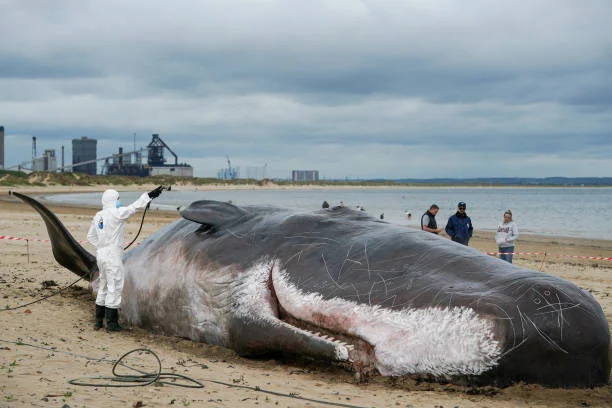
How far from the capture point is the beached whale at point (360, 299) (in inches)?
205

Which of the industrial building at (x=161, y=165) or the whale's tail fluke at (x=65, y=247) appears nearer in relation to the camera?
the whale's tail fluke at (x=65, y=247)

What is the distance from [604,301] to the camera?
12062 mm

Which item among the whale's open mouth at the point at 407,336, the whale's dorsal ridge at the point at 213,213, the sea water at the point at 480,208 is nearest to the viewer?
the whale's open mouth at the point at 407,336

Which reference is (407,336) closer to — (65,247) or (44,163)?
(65,247)

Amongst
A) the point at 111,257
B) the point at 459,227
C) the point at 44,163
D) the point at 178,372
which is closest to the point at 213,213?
the point at 111,257

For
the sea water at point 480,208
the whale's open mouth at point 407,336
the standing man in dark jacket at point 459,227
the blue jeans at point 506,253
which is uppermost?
the standing man in dark jacket at point 459,227

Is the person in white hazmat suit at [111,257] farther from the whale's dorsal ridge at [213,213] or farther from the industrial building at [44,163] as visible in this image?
the industrial building at [44,163]

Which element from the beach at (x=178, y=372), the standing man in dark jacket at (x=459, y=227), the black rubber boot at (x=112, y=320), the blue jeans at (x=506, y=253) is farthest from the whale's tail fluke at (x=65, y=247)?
the blue jeans at (x=506, y=253)

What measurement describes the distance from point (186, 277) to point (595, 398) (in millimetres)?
4304

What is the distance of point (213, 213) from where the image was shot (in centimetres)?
798

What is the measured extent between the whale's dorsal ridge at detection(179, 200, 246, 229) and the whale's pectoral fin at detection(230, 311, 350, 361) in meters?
1.45

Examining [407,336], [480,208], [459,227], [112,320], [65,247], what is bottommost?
[480,208]

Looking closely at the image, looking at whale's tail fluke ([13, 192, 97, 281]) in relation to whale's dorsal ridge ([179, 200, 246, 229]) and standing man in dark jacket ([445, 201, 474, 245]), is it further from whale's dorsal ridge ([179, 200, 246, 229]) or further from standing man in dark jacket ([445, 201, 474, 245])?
standing man in dark jacket ([445, 201, 474, 245])

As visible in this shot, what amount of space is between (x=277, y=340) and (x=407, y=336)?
1.36 metres
